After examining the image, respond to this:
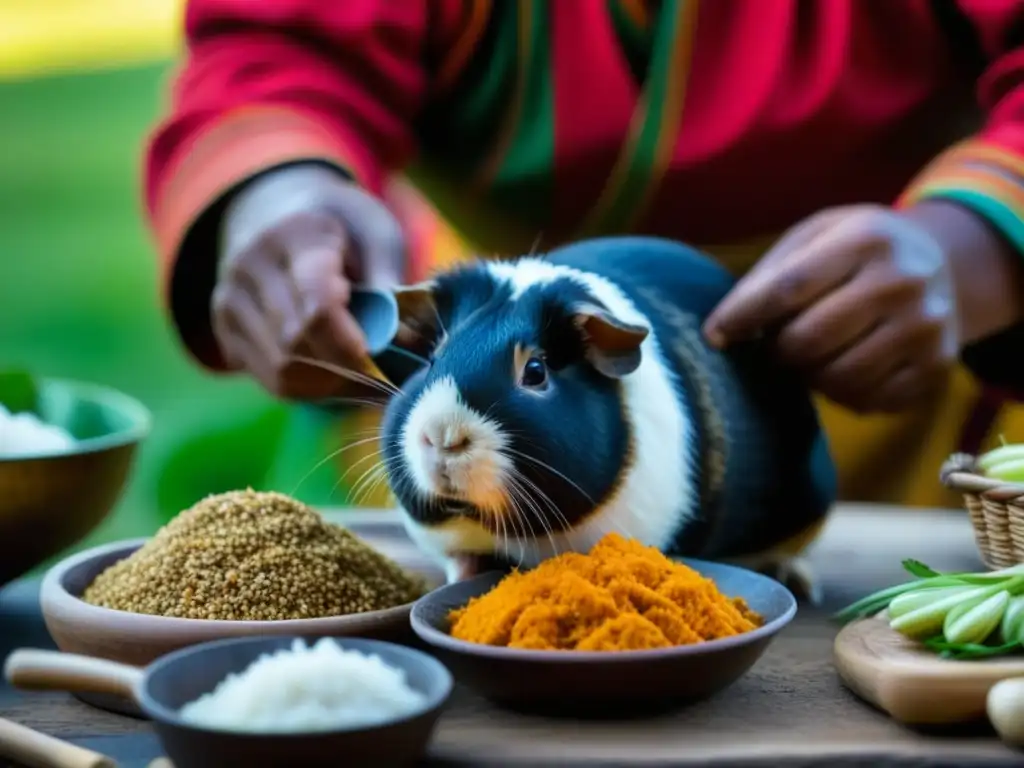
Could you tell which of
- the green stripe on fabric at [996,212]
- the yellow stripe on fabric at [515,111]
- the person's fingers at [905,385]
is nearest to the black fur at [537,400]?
the person's fingers at [905,385]

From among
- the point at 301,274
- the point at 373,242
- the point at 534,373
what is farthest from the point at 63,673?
the point at 373,242

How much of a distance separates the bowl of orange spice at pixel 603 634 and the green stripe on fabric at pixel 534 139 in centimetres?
87

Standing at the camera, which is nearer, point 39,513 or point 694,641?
point 694,641

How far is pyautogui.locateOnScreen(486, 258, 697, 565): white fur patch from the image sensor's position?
1.00 meters

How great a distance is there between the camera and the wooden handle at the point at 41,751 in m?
0.73

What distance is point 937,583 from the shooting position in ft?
3.15

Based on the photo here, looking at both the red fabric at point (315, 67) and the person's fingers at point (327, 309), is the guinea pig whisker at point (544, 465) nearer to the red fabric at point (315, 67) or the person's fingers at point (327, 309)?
the person's fingers at point (327, 309)

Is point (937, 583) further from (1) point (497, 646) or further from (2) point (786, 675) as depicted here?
(1) point (497, 646)

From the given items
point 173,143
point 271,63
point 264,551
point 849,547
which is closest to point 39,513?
point 264,551

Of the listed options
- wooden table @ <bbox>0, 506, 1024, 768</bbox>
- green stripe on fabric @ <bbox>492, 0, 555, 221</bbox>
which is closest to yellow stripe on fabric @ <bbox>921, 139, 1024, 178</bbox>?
green stripe on fabric @ <bbox>492, 0, 555, 221</bbox>

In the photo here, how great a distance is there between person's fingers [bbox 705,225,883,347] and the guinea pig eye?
0.24 m

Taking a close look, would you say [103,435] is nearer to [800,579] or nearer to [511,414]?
[511,414]

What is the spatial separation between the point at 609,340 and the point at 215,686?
0.41m

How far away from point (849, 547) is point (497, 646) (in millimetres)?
752
